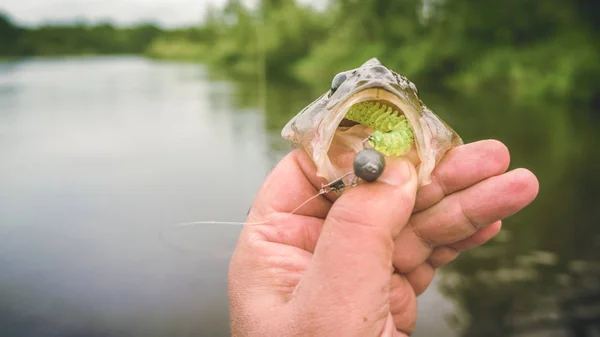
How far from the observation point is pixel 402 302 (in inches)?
100

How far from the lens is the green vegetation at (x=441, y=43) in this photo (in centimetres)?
2603

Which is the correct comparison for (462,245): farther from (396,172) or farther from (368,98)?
(368,98)

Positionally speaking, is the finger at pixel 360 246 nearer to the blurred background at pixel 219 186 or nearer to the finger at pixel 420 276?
the finger at pixel 420 276

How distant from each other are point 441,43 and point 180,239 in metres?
30.4

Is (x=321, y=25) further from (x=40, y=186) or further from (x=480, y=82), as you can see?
(x=40, y=186)

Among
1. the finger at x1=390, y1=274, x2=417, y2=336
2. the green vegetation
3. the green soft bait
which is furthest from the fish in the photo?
the green vegetation

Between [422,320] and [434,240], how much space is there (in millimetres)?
3035

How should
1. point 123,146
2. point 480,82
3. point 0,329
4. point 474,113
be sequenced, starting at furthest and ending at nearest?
point 480,82 → point 474,113 → point 123,146 → point 0,329

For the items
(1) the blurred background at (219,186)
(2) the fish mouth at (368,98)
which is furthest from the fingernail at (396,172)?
(1) the blurred background at (219,186)

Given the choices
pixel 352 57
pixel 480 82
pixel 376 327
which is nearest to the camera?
pixel 376 327

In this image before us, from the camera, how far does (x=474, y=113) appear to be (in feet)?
63.2

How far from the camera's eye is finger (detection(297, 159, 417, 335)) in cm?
169

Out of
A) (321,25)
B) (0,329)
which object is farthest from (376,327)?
(321,25)

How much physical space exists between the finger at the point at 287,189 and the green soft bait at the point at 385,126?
414 mm
